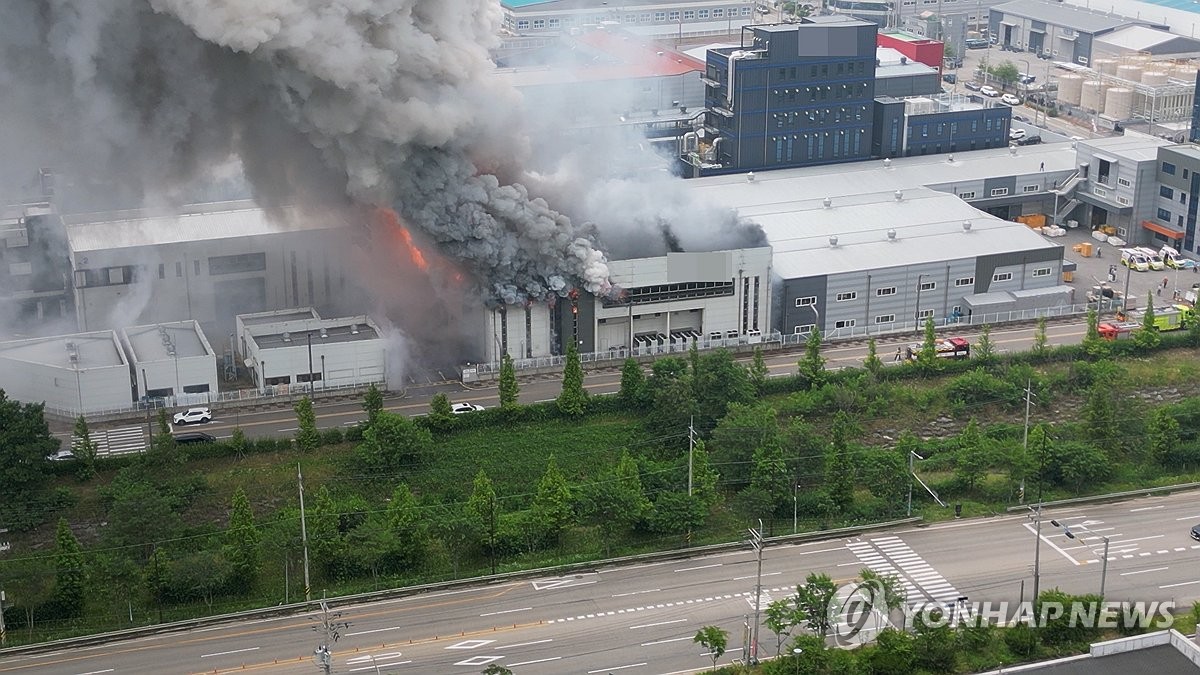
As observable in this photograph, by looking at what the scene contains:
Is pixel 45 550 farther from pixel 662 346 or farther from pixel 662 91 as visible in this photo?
pixel 662 91

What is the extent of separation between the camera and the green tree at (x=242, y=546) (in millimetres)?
38969

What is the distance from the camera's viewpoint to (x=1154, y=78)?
86.6m

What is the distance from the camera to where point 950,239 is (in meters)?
60.1

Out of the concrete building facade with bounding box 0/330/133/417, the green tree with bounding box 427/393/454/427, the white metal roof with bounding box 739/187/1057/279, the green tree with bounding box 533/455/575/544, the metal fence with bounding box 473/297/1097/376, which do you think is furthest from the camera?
the white metal roof with bounding box 739/187/1057/279

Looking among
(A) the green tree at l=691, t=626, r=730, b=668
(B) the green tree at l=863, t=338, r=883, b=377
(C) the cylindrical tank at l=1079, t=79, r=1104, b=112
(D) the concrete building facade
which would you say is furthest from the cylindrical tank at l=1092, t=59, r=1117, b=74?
(A) the green tree at l=691, t=626, r=730, b=668

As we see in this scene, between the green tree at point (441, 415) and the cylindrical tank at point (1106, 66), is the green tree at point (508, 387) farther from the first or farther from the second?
the cylindrical tank at point (1106, 66)

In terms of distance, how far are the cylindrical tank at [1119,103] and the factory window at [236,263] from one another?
169 ft

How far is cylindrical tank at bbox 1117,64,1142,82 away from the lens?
87688 mm

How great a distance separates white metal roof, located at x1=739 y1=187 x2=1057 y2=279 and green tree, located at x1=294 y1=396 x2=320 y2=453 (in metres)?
18.7

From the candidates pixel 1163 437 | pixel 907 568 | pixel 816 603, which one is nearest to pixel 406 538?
pixel 816 603

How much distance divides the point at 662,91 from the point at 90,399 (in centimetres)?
4199

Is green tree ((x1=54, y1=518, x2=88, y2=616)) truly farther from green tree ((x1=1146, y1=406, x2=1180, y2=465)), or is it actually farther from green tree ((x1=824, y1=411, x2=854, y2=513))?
green tree ((x1=1146, y1=406, x2=1180, y2=465))

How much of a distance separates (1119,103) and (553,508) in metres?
56.7
